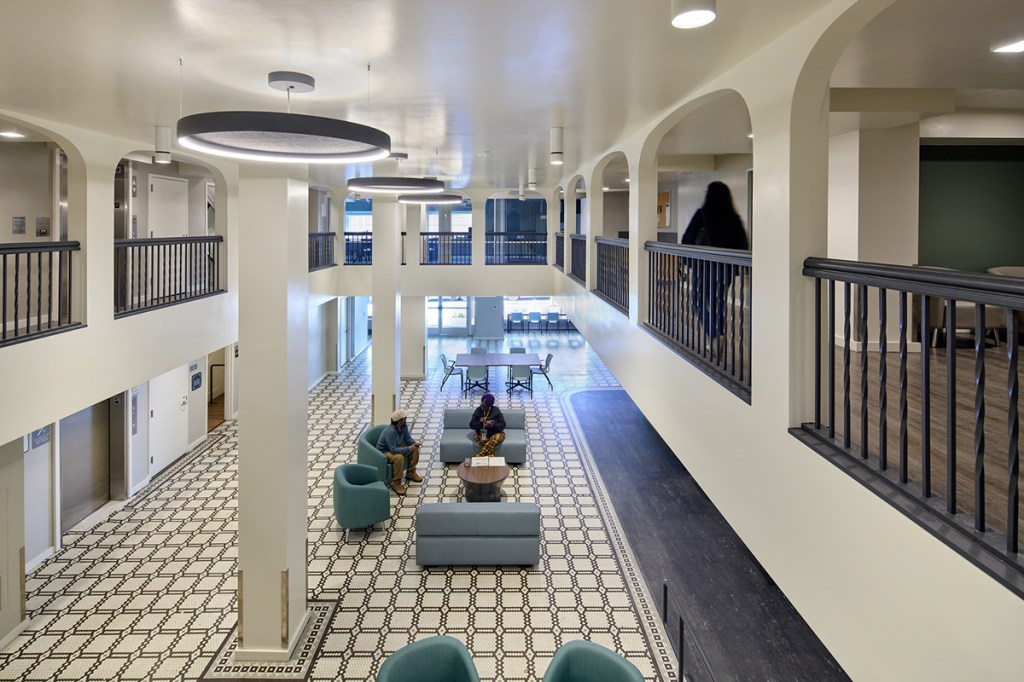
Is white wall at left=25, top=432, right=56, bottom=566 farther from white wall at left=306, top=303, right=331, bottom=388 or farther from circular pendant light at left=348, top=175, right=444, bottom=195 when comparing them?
white wall at left=306, top=303, right=331, bottom=388

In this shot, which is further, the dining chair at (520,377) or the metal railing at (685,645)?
the dining chair at (520,377)

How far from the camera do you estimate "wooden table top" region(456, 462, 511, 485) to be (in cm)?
949

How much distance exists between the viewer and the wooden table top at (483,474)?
9492 millimetres

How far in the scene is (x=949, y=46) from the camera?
151 inches

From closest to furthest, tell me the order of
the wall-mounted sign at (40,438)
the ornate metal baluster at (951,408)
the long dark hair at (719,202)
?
the ornate metal baluster at (951,408)
the long dark hair at (719,202)
the wall-mounted sign at (40,438)

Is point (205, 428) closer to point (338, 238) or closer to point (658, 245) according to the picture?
point (338, 238)

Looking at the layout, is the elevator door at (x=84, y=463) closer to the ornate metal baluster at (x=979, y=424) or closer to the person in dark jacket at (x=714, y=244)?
the person in dark jacket at (x=714, y=244)

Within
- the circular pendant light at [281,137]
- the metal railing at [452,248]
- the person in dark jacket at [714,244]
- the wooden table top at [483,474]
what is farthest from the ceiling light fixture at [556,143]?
the metal railing at [452,248]

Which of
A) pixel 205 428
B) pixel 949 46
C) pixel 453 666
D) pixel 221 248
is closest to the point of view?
pixel 949 46

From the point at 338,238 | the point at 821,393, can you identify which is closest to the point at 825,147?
the point at 821,393

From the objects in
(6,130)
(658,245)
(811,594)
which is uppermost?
(6,130)

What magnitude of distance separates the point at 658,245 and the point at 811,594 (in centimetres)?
338

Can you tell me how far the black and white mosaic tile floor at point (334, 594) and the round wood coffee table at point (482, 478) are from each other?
0.71 metres

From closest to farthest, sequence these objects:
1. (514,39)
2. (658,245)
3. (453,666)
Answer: (514,39) → (453,666) → (658,245)
